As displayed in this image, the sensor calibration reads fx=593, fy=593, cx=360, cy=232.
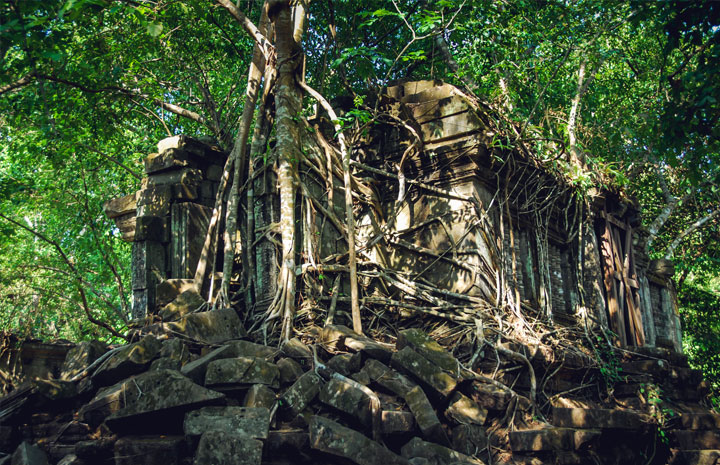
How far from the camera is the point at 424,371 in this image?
4.87 meters

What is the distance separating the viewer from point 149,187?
23.9 feet

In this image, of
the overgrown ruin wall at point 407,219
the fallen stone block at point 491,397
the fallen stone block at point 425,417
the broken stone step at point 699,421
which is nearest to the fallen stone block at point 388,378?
the fallen stone block at point 425,417

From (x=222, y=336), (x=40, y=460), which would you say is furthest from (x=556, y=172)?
(x=40, y=460)

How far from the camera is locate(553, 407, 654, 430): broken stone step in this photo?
5.03 metres

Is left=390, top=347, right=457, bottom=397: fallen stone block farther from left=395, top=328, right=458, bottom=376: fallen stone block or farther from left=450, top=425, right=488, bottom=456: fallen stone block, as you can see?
left=450, top=425, right=488, bottom=456: fallen stone block

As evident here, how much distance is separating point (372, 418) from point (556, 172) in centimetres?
511

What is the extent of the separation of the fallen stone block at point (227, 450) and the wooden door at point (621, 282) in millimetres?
6831

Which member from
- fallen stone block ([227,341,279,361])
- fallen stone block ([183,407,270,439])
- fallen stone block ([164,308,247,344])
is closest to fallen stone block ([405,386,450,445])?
fallen stone block ([183,407,270,439])

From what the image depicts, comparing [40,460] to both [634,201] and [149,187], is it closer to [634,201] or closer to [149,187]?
[149,187]

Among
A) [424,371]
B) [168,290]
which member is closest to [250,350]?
[424,371]

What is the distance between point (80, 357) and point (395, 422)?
2.91 metres

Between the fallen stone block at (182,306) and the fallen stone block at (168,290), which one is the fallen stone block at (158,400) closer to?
the fallen stone block at (182,306)

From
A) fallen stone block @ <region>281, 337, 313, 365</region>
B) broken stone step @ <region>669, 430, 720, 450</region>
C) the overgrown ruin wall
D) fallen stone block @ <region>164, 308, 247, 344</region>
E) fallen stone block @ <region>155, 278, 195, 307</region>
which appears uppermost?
the overgrown ruin wall

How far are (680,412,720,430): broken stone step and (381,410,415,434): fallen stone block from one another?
3394mm
